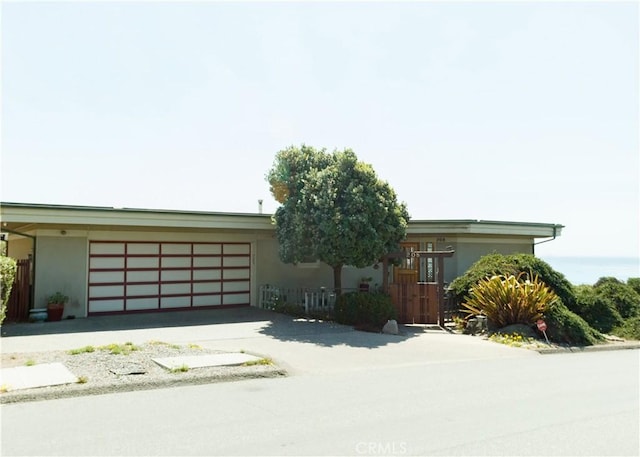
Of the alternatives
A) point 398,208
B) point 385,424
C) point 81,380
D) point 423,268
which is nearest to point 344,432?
point 385,424

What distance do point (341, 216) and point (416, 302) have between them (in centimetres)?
359

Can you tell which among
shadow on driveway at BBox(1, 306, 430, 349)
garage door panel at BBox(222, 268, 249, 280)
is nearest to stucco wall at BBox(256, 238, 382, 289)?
garage door panel at BBox(222, 268, 249, 280)

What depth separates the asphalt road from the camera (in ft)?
17.7

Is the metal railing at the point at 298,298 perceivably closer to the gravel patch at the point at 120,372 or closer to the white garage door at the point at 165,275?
the white garage door at the point at 165,275

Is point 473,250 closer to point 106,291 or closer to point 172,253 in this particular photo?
point 172,253

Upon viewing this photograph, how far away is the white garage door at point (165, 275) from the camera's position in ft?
55.0

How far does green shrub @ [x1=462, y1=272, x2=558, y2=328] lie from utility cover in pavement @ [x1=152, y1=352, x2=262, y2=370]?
23.7 ft

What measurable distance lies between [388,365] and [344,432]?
447 centimetres

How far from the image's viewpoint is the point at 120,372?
8609mm

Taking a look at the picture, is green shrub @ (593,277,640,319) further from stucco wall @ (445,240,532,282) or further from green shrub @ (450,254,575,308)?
stucco wall @ (445,240,532,282)

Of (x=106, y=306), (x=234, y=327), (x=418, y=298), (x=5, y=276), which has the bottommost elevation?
(x=234, y=327)

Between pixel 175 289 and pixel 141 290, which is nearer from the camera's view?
pixel 141 290

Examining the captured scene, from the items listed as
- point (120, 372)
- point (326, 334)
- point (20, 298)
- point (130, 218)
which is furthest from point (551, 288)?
point (20, 298)

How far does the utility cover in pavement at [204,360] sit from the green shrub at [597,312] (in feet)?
33.2
